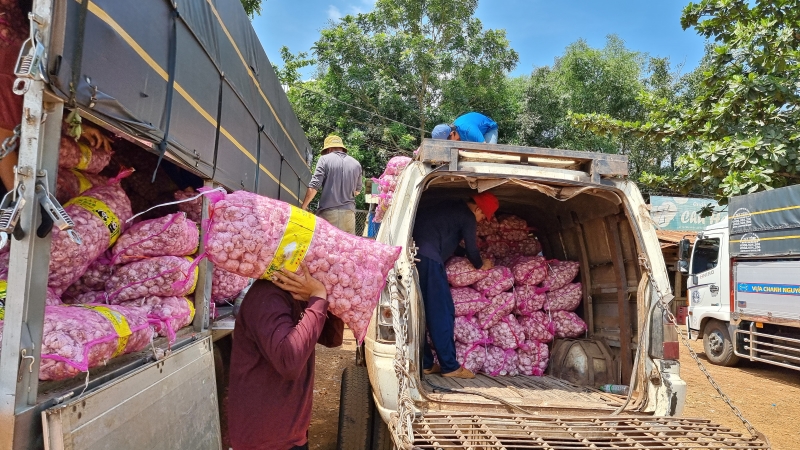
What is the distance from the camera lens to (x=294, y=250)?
6.81 ft

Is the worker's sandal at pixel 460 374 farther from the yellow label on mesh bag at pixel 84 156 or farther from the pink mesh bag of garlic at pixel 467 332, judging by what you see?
the yellow label on mesh bag at pixel 84 156

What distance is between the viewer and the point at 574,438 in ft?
8.57

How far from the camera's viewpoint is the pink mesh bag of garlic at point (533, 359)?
449 cm

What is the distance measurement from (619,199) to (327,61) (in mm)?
16227

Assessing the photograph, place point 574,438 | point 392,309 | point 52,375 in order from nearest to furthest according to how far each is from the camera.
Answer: point 52,375 < point 574,438 < point 392,309

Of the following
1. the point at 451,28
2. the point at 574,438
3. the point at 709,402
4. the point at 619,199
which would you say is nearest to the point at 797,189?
the point at 709,402

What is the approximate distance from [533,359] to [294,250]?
3.10 meters

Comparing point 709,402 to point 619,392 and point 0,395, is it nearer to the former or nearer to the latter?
point 619,392

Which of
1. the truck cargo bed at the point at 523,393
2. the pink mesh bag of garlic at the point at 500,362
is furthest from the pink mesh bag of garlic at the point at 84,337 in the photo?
the pink mesh bag of garlic at the point at 500,362

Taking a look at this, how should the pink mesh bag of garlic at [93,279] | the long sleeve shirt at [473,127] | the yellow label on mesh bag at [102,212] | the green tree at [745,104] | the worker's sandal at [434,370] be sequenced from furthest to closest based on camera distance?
the green tree at [745,104] < the long sleeve shirt at [473,127] < the worker's sandal at [434,370] < the pink mesh bag of garlic at [93,279] < the yellow label on mesh bag at [102,212]

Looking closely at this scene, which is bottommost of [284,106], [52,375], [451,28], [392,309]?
[52,375]

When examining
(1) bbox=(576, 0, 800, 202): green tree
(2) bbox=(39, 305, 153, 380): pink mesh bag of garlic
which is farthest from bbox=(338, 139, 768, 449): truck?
(1) bbox=(576, 0, 800, 202): green tree

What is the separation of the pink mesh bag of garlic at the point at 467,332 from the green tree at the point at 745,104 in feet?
21.1

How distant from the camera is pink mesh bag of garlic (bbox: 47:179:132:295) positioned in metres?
2.32
